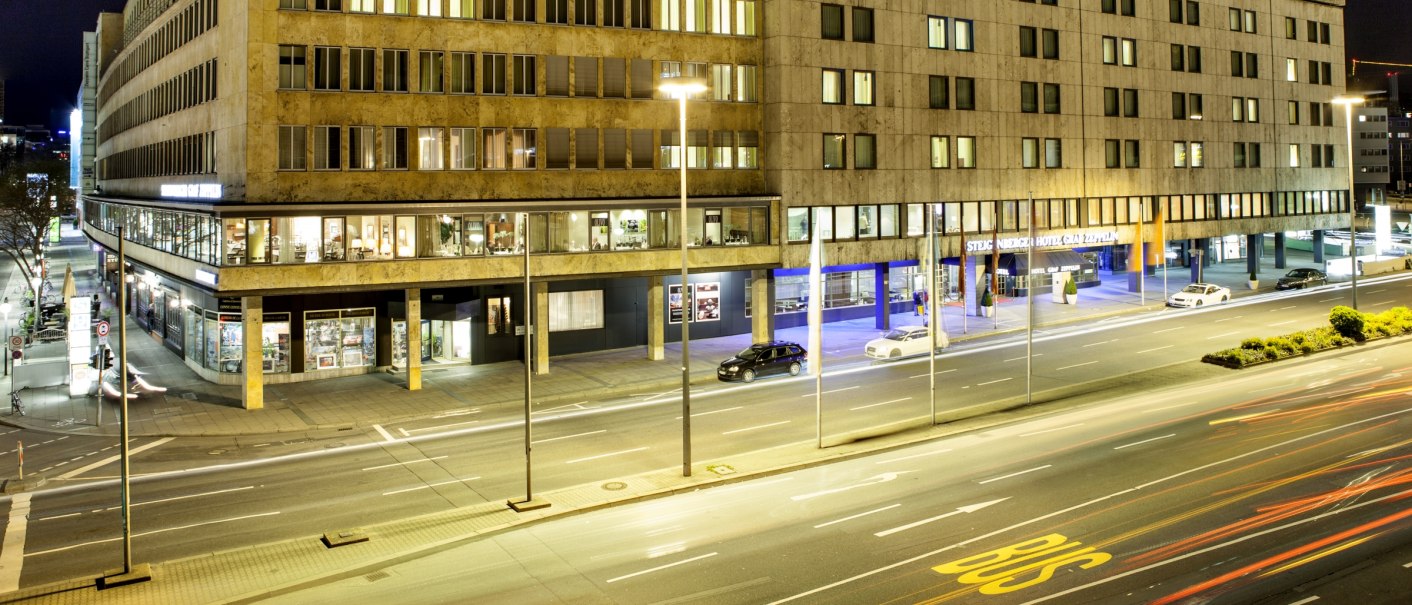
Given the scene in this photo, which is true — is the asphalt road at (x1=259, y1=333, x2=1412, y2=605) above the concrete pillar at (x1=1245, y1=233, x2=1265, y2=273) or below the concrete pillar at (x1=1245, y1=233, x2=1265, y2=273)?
below

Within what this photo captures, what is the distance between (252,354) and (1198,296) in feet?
183

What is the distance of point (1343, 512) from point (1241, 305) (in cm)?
4680

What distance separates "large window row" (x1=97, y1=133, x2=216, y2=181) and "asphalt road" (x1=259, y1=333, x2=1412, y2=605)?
110ft

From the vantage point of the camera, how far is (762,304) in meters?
55.0

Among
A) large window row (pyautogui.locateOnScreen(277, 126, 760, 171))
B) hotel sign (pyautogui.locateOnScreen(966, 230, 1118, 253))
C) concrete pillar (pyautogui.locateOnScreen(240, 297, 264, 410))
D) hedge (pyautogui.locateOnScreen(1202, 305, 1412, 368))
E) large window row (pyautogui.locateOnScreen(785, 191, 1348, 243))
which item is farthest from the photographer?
hotel sign (pyautogui.locateOnScreen(966, 230, 1118, 253))

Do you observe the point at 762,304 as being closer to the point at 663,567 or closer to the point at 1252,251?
the point at 663,567

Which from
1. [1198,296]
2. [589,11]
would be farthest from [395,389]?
[1198,296]

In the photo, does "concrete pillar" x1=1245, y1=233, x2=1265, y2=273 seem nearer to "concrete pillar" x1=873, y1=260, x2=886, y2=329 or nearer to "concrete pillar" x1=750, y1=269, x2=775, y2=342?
"concrete pillar" x1=873, y1=260, x2=886, y2=329

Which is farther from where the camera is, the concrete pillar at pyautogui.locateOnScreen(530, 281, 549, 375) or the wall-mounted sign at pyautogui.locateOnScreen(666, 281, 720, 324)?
the wall-mounted sign at pyautogui.locateOnScreen(666, 281, 720, 324)

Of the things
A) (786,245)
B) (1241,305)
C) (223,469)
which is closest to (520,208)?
(786,245)

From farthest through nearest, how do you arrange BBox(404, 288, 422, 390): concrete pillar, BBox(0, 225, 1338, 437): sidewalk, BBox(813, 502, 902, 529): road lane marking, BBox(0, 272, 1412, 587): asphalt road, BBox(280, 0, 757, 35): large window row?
BBox(280, 0, 757, 35): large window row
BBox(404, 288, 422, 390): concrete pillar
BBox(0, 225, 1338, 437): sidewalk
BBox(0, 272, 1412, 587): asphalt road
BBox(813, 502, 902, 529): road lane marking

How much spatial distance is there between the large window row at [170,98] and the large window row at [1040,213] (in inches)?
1158

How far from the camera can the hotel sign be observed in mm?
63728

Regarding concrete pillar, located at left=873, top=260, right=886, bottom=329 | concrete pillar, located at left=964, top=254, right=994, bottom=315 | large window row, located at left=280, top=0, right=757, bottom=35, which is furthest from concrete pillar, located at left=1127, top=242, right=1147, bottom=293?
large window row, located at left=280, top=0, right=757, bottom=35
